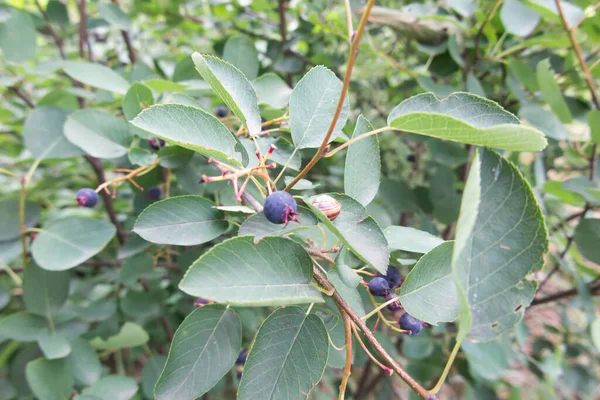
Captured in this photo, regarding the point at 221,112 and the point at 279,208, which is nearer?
the point at 279,208

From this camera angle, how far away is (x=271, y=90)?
0.71 meters

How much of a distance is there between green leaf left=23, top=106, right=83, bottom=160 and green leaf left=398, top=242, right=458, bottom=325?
25.8 inches

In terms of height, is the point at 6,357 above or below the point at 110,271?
below

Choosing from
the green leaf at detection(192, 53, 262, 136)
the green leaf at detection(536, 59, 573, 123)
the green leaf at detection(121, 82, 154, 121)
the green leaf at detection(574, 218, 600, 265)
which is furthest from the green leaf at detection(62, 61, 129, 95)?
the green leaf at detection(574, 218, 600, 265)

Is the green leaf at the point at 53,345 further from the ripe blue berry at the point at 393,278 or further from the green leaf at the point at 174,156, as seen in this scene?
the ripe blue berry at the point at 393,278

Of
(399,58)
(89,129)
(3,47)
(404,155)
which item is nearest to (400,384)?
(404,155)

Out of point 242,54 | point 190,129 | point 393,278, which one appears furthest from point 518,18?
point 190,129

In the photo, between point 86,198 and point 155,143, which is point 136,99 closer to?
point 155,143

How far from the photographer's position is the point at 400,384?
6.28ft

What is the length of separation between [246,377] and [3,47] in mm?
912

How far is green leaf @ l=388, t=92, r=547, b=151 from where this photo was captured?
1.06ft

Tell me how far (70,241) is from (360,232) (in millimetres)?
521

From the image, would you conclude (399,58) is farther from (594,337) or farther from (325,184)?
(594,337)

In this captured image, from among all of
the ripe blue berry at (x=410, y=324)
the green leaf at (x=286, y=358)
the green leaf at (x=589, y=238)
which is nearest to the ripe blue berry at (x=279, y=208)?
the green leaf at (x=286, y=358)
